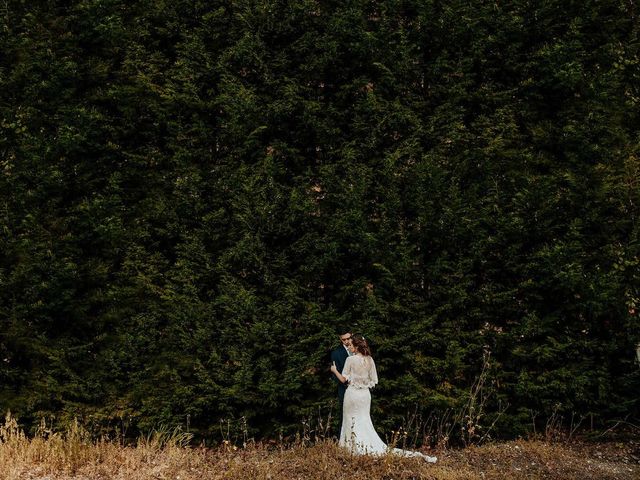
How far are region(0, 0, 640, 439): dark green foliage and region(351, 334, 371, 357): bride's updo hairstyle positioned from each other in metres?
0.55

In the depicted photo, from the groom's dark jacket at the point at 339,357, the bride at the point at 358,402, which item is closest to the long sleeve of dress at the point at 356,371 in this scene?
the bride at the point at 358,402

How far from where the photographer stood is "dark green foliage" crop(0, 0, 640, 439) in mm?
7707

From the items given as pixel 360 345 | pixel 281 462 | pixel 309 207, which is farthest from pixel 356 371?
pixel 309 207

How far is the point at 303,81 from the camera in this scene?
891 centimetres

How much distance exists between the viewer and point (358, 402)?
696cm

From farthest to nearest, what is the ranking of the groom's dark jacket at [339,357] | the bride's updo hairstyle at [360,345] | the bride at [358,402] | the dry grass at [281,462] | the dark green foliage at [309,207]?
the dark green foliage at [309,207] → the groom's dark jacket at [339,357] → the bride's updo hairstyle at [360,345] → the bride at [358,402] → the dry grass at [281,462]

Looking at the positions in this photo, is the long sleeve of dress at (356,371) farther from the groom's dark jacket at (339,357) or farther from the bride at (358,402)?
the groom's dark jacket at (339,357)

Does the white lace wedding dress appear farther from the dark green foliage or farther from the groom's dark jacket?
the dark green foliage

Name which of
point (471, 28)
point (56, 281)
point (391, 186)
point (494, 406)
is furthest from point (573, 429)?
point (56, 281)

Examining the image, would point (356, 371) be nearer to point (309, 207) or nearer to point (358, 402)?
point (358, 402)

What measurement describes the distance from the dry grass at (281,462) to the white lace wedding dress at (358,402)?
325 millimetres

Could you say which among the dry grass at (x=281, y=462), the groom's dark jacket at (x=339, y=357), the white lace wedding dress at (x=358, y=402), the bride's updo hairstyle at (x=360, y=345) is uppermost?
the bride's updo hairstyle at (x=360, y=345)

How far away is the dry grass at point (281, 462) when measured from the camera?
600cm

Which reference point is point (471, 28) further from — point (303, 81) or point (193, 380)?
point (193, 380)
